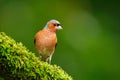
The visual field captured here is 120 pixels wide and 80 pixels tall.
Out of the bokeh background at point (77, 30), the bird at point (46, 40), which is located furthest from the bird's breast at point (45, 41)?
the bokeh background at point (77, 30)

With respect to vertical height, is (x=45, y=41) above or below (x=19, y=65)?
above

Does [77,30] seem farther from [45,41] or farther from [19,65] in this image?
[19,65]

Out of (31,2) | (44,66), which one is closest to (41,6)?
(31,2)

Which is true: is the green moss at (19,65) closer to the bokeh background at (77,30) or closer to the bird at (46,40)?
the bird at (46,40)

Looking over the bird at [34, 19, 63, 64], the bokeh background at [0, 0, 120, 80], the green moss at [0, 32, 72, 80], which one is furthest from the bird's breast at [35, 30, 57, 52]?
the bokeh background at [0, 0, 120, 80]

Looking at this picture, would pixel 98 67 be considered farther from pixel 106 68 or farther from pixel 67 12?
pixel 67 12

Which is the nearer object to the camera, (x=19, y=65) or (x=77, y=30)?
(x=19, y=65)

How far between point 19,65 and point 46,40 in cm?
189

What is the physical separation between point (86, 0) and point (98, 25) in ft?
2.41

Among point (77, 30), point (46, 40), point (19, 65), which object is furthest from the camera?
point (77, 30)

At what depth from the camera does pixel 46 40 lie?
24.6 feet

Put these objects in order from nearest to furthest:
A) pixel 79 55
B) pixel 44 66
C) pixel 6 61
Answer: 1. pixel 6 61
2. pixel 44 66
3. pixel 79 55

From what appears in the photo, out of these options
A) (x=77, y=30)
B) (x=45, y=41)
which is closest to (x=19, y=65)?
(x=45, y=41)

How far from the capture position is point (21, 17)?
1307cm
